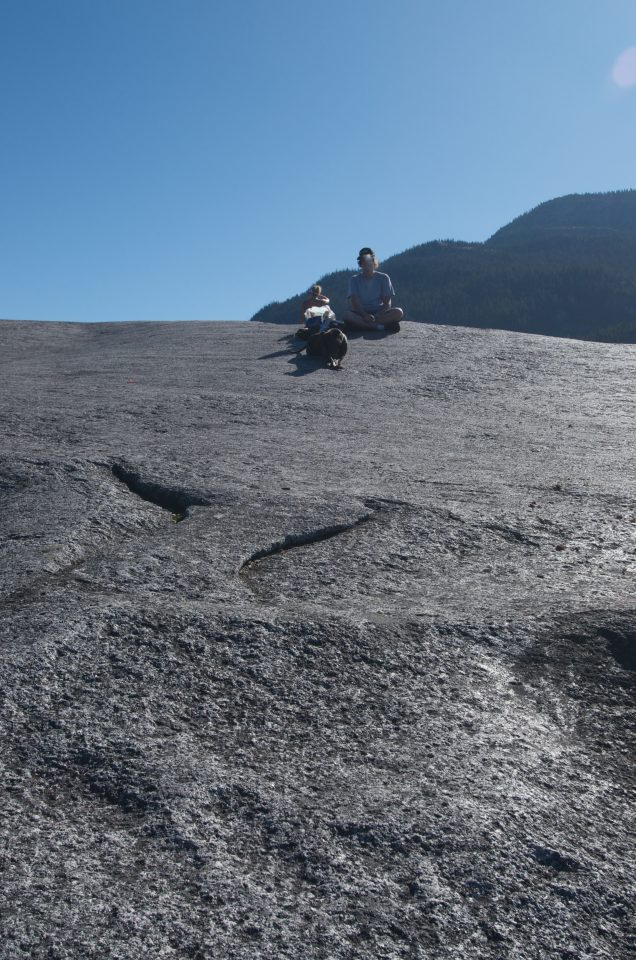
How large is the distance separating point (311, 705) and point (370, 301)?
8.68 metres

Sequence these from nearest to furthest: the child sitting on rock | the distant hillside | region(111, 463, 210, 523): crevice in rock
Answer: region(111, 463, 210, 523): crevice in rock
the child sitting on rock
the distant hillside

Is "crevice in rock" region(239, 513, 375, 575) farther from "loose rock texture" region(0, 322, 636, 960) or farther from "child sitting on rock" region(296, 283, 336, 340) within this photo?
"child sitting on rock" region(296, 283, 336, 340)

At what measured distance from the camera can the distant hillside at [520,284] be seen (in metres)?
61.7

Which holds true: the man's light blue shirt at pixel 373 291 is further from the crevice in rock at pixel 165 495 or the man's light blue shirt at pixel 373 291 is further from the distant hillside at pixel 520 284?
the distant hillside at pixel 520 284

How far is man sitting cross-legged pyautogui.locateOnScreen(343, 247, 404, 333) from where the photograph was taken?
10.3 metres

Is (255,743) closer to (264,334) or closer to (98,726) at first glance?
(98,726)

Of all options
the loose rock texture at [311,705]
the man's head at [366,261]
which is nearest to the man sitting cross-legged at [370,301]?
the man's head at [366,261]

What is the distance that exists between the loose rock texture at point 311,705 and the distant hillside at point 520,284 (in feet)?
133

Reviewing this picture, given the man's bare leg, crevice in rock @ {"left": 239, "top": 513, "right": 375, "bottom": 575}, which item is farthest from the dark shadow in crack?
the man's bare leg

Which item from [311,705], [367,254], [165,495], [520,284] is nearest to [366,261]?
[367,254]

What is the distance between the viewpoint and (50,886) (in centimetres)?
156

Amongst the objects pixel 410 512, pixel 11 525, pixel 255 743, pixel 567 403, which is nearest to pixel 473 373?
pixel 567 403

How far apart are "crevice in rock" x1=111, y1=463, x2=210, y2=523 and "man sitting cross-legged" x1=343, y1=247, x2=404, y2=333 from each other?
258 inches

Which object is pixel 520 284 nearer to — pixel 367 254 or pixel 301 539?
pixel 367 254
